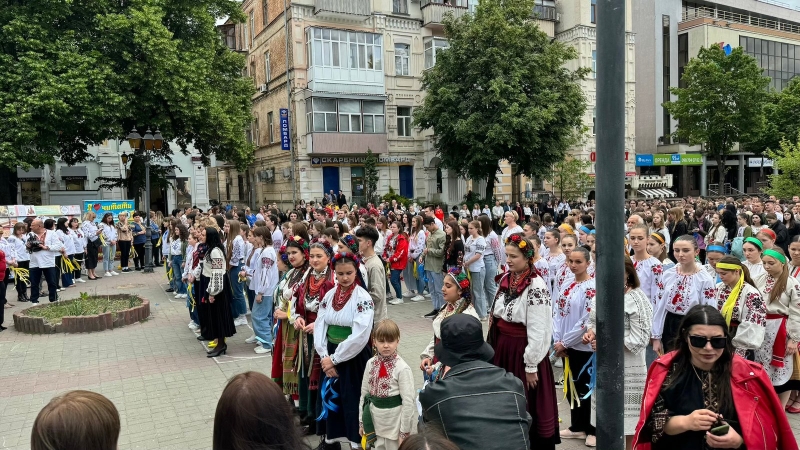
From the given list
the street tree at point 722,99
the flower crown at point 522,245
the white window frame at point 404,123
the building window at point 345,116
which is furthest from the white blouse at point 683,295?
the street tree at point 722,99

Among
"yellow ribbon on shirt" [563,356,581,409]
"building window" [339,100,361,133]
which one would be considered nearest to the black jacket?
"yellow ribbon on shirt" [563,356,581,409]

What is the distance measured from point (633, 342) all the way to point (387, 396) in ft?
7.14

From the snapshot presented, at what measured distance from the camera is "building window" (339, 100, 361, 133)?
101 ft

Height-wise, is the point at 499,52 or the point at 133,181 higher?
the point at 499,52

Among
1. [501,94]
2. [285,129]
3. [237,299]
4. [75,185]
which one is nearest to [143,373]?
[237,299]

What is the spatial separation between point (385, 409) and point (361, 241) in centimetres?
301

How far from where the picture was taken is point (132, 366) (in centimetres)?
835

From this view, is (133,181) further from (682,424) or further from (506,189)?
(682,424)

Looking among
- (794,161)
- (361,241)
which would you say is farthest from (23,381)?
(794,161)

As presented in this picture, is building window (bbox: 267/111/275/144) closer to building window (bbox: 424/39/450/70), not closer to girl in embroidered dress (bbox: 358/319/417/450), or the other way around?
building window (bbox: 424/39/450/70)

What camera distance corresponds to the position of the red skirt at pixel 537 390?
15.1 feet

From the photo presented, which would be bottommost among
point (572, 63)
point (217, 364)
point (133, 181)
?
point (217, 364)

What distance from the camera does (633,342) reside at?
15.7ft

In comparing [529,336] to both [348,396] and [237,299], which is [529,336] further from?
[237,299]
